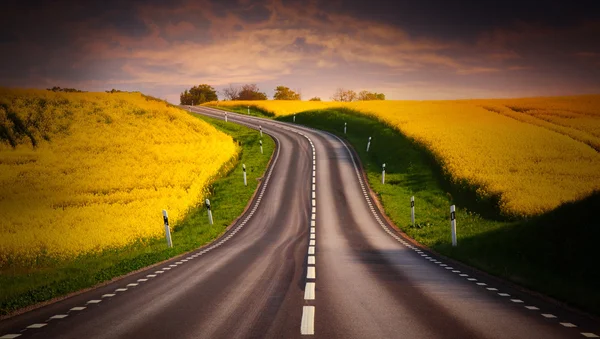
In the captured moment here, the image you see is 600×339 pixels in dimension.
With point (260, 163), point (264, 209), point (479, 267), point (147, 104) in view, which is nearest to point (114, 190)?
point (264, 209)

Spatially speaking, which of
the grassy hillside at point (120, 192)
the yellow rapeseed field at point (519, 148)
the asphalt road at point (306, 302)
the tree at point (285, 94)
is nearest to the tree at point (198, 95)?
the tree at point (285, 94)

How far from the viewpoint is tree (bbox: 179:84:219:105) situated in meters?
140

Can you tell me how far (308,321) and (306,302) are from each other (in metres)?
1.16

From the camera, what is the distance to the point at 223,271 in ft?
35.5

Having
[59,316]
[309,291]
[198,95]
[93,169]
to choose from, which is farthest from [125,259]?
[198,95]

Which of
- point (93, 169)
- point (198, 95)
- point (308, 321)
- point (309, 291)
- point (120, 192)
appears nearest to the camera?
point (308, 321)

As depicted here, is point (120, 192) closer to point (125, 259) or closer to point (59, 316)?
point (125, 259)

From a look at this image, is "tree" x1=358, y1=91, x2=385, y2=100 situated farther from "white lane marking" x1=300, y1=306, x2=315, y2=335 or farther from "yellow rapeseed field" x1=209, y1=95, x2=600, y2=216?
"white lane marking" x1=300, y1=306, x2=315, y2=335

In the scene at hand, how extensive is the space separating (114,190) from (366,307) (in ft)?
83.7

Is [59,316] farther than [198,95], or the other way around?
[198,95]

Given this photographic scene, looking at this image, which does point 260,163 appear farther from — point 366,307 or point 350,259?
point 366,307

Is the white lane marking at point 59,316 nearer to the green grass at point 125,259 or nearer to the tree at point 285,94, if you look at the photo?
the green grass at point 125,259

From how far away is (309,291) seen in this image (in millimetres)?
8375

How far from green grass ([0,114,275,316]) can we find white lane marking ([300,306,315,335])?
5631mm
